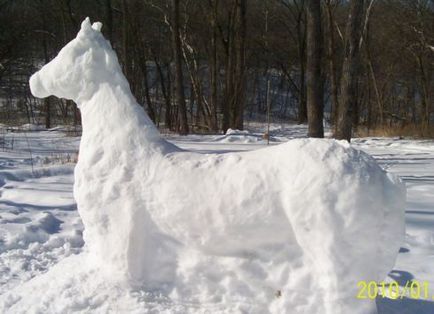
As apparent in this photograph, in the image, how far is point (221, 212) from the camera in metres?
2.42

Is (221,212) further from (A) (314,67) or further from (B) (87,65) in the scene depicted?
(A) (314,67)

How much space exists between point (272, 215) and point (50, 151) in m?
8.91

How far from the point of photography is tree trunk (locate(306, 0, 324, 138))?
7652 mm

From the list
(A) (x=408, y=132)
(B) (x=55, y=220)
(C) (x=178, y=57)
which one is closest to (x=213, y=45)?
(C) (x=178, y=57)

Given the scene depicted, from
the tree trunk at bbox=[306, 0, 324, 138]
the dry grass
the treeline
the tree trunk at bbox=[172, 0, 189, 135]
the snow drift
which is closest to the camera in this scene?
the snow drift

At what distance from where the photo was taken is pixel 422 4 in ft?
58.3

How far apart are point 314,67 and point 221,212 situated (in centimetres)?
603

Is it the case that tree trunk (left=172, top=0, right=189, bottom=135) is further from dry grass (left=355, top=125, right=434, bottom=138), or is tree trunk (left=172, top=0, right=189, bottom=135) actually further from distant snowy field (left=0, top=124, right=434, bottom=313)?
dry grass (left=355, top=125, right=434, bottom=138)

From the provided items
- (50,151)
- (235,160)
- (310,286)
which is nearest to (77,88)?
(235,160)

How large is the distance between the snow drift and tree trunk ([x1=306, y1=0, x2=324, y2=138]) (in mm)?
5443

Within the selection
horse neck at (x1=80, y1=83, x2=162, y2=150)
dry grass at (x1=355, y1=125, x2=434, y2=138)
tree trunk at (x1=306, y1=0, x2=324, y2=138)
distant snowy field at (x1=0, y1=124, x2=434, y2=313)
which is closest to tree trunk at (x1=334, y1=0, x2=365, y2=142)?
tree trunk at (x1=306, y1=0, x2=324, y2=138)

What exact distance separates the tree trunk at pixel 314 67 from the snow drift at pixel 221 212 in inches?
214
